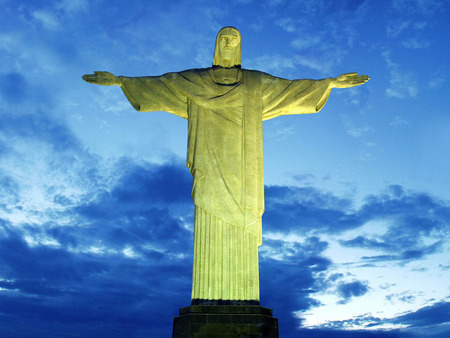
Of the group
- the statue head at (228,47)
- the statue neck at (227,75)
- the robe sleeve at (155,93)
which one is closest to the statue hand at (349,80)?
the statue neck at (227,75)

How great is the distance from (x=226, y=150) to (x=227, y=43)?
3.09 meters

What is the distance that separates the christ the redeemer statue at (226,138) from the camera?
10562 millimetres

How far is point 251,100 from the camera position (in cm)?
1198

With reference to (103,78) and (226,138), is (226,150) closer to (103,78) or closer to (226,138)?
(226,138)

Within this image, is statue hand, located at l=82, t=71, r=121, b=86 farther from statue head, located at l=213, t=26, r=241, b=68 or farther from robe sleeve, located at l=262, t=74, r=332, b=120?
robe sleeve, located at l=262, t=74, r=332, b=120

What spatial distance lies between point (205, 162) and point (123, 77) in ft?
10.8

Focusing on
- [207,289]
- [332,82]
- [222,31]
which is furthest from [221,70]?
[207,289]

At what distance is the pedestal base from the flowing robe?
431mm

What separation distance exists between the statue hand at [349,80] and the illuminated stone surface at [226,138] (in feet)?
0.09

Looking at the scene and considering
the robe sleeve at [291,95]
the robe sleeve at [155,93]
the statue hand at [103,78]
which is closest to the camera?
the statue hand at [103,78]

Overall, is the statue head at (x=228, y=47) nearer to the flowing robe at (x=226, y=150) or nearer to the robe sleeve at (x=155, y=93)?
the flowing robe at (x=226, y=150)

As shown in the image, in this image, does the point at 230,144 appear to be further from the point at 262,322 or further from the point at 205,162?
the point at 262,322

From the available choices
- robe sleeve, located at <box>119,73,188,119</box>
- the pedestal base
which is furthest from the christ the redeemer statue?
the pedestal base

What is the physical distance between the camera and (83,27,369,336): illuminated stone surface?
1056 centimetres
